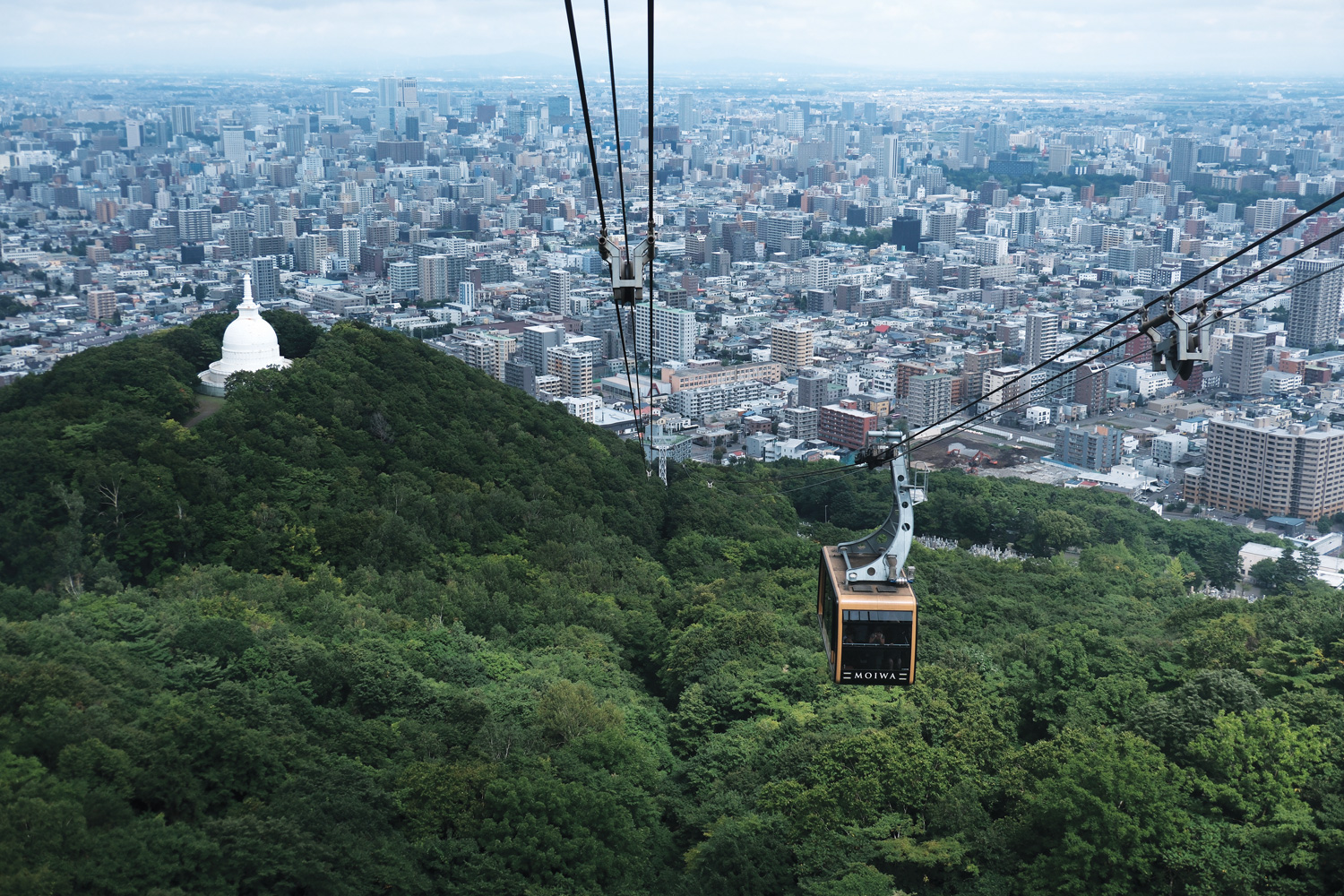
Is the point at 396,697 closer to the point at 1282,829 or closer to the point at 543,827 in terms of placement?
the point at 543,827

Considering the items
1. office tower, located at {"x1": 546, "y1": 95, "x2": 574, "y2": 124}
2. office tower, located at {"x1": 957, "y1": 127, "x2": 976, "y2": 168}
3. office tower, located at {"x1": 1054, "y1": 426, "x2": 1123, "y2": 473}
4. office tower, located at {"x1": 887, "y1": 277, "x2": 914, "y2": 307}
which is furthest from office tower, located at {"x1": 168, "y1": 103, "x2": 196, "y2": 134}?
office tower, located at {"x1": 1054, "y1": 426, "x2": 1123, "y2": 473}

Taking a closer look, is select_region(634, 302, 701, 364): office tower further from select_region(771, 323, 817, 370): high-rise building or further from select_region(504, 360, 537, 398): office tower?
select_region(504, 360, 537, 398): office tower

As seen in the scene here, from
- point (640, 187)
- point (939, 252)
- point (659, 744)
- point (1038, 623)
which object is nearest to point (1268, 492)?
point (1038, 623)

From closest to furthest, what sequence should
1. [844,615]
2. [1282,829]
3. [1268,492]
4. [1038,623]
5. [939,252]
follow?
1. [844,615]
2. [1282,829]
3. [1038,623]
4. [1268,492]
5. [939,252]

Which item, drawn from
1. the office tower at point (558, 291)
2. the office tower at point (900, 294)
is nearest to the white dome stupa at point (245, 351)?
the office tower at point (558, 291)

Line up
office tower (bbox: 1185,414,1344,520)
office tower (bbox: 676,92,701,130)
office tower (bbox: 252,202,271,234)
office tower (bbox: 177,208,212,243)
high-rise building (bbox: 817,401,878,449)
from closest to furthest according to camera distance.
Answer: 1. office tower (bbox: 1185,414,1344,520)
2. high-rise building (bbox: 817,401,878,449)
3. office tower (bbox: 177,208,212,243)
4. office tower (bbox: 252,202,271,234)
5. office tower (bbox: 676,92,701,130)

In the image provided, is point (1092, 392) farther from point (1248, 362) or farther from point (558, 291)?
point (558, 291)
